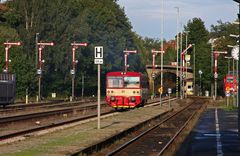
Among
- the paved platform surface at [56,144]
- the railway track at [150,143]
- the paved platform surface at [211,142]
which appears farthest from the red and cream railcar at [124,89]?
the paved platform surface at [56,144]

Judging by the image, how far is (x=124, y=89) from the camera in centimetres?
4747

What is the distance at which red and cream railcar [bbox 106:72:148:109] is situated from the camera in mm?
47469

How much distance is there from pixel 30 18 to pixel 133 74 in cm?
4220

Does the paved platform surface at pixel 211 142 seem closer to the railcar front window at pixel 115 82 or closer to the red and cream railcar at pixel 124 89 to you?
the red and cream railcar at pixel 124 89

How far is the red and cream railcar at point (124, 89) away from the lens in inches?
1869

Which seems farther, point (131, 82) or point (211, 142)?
point (131, 82)

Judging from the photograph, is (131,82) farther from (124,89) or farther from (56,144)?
(56,144)

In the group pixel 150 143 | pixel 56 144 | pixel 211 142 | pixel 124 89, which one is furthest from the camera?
pixel 124 89

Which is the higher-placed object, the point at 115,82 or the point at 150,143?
the point at 115,82

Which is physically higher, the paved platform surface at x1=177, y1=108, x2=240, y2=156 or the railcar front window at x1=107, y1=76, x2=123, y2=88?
the railcar front window at x1=107, y1=76, x2=123, y2=88

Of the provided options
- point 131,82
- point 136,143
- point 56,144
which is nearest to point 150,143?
point 136,143

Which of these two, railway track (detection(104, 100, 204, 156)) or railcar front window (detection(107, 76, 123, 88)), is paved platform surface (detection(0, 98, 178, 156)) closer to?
railway track (detection(104, 100, 204, 156))

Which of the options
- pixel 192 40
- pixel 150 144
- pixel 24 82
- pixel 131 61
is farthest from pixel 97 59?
pixel 192 40

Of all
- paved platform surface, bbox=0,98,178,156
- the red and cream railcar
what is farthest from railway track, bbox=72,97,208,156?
the red and cream railcar
